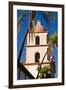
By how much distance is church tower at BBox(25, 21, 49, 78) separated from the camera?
7.15ft

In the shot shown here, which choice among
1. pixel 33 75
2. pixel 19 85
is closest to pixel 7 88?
pixel 19 85

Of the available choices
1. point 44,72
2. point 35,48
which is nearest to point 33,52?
point 35,48

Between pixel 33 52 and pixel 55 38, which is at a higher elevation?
pixel 55 38

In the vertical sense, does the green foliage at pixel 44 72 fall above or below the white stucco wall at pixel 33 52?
below

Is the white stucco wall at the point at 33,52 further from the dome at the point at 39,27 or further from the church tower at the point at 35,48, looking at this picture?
the dome at the point at 39,27

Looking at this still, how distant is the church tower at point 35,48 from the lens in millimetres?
2180

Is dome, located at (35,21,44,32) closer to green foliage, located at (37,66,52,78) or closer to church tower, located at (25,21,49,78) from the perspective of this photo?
church tower, located at (25,21,49,78)

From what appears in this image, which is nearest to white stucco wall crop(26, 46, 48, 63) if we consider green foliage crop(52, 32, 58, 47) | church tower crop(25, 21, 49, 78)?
church tower crop(25, 21, 49, 78)

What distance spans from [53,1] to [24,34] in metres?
0.46

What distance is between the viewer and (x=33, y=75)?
2191 mm

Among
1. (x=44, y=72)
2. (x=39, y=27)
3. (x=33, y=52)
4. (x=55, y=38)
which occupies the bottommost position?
(x=44, y=72)

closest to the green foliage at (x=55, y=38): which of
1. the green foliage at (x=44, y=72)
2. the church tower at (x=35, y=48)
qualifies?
the church tower at (x=35, y=48)

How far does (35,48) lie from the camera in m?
2.20

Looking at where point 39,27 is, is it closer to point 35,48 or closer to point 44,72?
point 35,48
